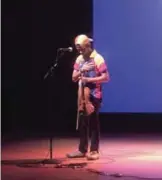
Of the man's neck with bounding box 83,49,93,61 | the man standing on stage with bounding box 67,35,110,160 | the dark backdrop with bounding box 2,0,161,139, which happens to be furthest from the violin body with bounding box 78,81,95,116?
the dark backdrop with bounding box 2,0,161,139

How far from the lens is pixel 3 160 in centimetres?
669

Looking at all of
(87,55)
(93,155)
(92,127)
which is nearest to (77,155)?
(93,155)

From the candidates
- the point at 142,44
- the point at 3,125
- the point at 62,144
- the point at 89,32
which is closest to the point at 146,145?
the point at 62,144

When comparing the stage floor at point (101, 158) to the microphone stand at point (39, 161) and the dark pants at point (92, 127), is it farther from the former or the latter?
the dark pants at point (92, 127)

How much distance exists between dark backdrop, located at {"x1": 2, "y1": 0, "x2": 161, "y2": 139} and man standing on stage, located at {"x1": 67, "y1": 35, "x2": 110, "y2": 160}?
2.70 meters

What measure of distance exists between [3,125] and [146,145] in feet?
9.55

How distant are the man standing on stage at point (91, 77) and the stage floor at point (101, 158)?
1.04 feet

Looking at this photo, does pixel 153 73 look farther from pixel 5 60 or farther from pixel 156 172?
pixel 156 172

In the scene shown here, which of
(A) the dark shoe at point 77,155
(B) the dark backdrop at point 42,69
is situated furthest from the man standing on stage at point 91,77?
(B) the dark backdrop at point 42,69

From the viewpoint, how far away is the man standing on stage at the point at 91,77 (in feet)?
20.8

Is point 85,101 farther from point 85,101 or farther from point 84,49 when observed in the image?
point 84,49

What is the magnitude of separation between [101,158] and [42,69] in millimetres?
3179

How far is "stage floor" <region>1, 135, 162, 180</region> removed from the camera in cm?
571

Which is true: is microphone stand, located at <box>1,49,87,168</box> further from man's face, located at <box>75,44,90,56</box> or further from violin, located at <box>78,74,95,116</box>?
violin, located at <box>78,74,95,116</box>
